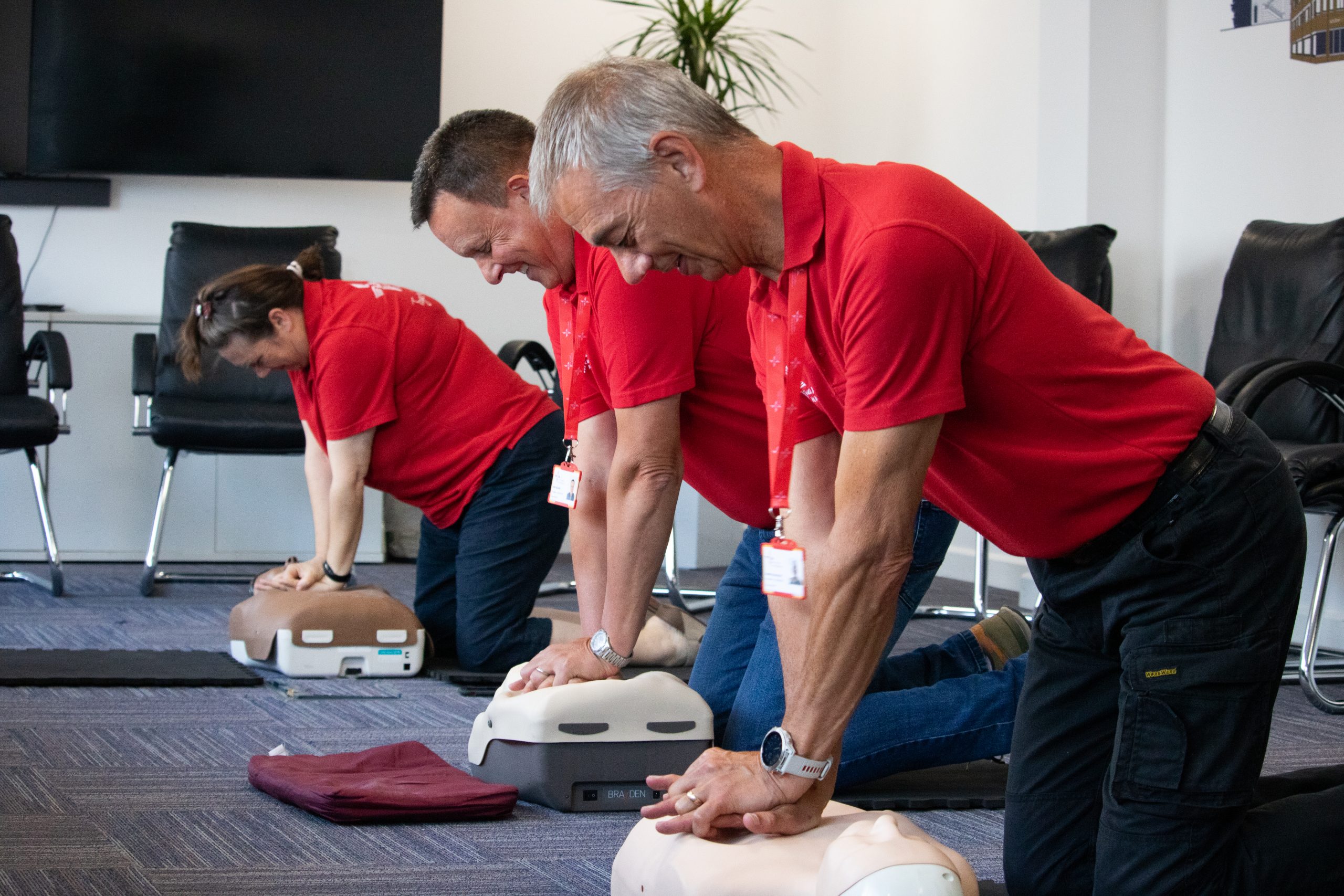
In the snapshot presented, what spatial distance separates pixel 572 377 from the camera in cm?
202

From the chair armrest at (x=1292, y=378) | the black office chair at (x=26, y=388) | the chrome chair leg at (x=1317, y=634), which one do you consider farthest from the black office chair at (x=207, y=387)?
the chrome chair leg at (x=1317, y=634)

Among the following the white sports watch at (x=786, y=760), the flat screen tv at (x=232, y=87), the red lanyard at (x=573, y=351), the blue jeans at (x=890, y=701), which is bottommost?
the blue jeans at (x=890, y=701)

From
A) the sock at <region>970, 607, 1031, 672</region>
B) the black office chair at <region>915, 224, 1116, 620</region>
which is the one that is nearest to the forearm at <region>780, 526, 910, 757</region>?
the sock at <region>970, 607, 1031, 672</region>

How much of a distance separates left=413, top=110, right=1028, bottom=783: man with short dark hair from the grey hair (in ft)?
1.78

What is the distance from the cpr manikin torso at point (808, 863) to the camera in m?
1.11

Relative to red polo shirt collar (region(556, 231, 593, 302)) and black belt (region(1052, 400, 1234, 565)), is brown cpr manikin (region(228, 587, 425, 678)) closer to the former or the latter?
red polo shirt collar (region(556, 231, 593, 302))

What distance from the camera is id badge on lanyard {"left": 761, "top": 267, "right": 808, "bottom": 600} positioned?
1.24 meters

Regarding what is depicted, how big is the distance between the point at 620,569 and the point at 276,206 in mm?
3760

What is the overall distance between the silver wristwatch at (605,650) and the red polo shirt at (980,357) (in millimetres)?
724

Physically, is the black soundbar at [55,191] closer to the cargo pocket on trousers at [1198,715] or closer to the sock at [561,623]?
the sock at [561,623]

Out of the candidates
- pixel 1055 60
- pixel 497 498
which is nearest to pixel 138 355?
pixel 497 498

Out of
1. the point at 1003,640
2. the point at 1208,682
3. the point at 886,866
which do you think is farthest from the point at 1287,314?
the point at 886,866

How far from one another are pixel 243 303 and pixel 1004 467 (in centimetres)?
212

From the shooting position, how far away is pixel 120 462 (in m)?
4.71
